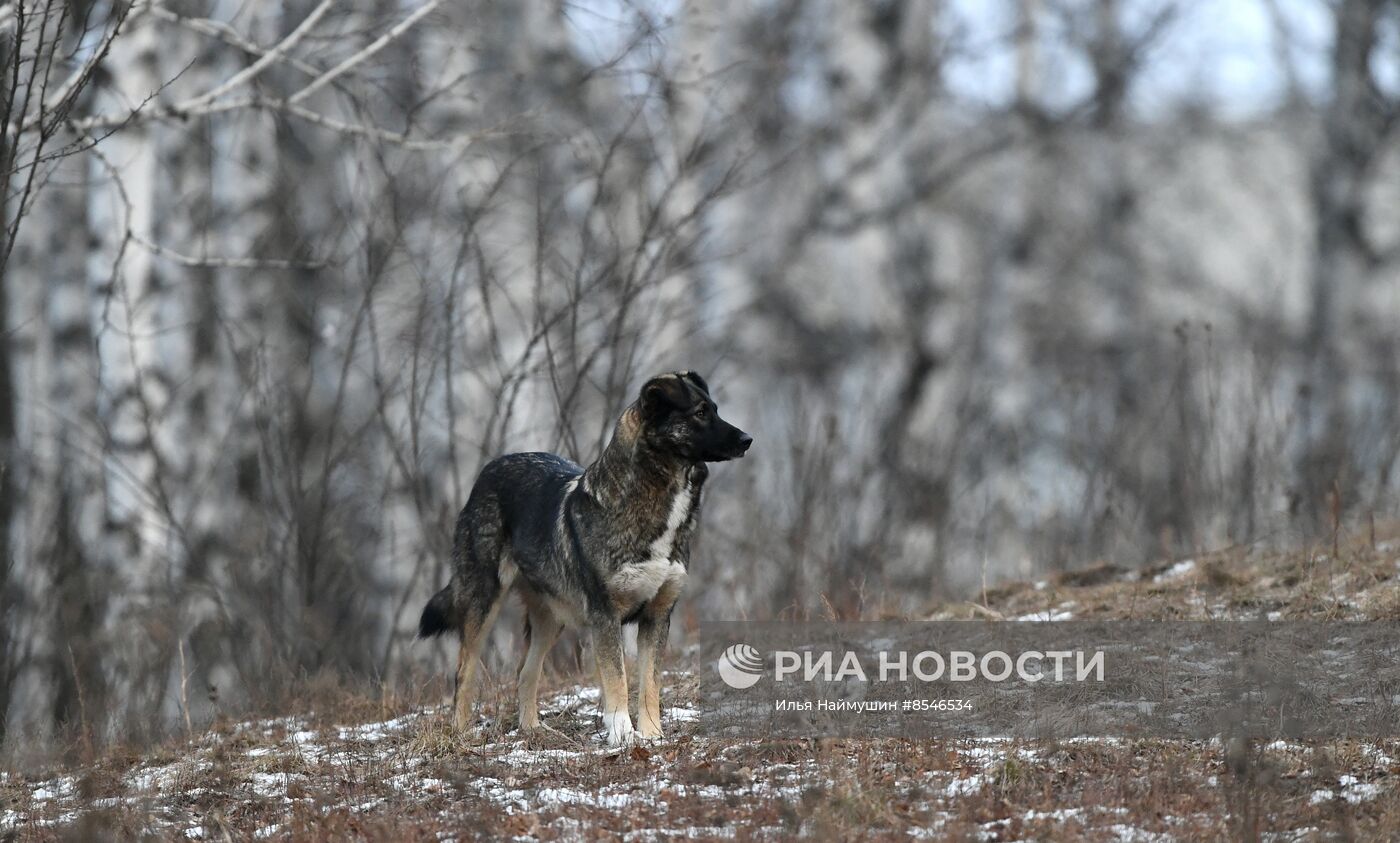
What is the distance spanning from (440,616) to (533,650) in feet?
2.07

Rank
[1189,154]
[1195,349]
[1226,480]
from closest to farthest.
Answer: [1226,480] → [1195,349] → [1189,154]

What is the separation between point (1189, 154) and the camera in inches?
1025

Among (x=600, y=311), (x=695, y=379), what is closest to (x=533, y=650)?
(x=695, y=379)

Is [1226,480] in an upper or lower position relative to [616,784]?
upper

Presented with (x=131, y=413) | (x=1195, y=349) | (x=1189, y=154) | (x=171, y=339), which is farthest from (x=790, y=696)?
(x=1189, y=154)

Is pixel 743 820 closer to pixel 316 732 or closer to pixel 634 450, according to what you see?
pixel 634 450

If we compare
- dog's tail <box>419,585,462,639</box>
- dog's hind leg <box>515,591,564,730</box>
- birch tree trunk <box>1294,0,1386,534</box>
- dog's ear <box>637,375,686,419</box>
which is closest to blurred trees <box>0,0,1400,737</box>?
birch tree trunk <box>1294,0,1386,534</box>

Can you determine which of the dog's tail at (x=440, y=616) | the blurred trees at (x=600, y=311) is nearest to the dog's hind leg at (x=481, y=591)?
the dog's tail at (x=440, y=616)

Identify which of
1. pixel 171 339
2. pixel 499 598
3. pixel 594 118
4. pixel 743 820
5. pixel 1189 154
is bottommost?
pixel 743 820

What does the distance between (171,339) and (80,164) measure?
9.63ft

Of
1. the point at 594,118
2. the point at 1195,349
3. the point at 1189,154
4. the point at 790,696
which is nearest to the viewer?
the point at 790,696

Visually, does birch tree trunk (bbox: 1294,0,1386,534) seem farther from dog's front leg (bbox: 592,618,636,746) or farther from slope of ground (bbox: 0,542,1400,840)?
dog's front leg (bbox: 592,618,636,746)

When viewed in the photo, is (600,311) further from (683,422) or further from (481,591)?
(683,422)

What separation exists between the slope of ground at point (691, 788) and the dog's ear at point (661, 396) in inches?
59.7
